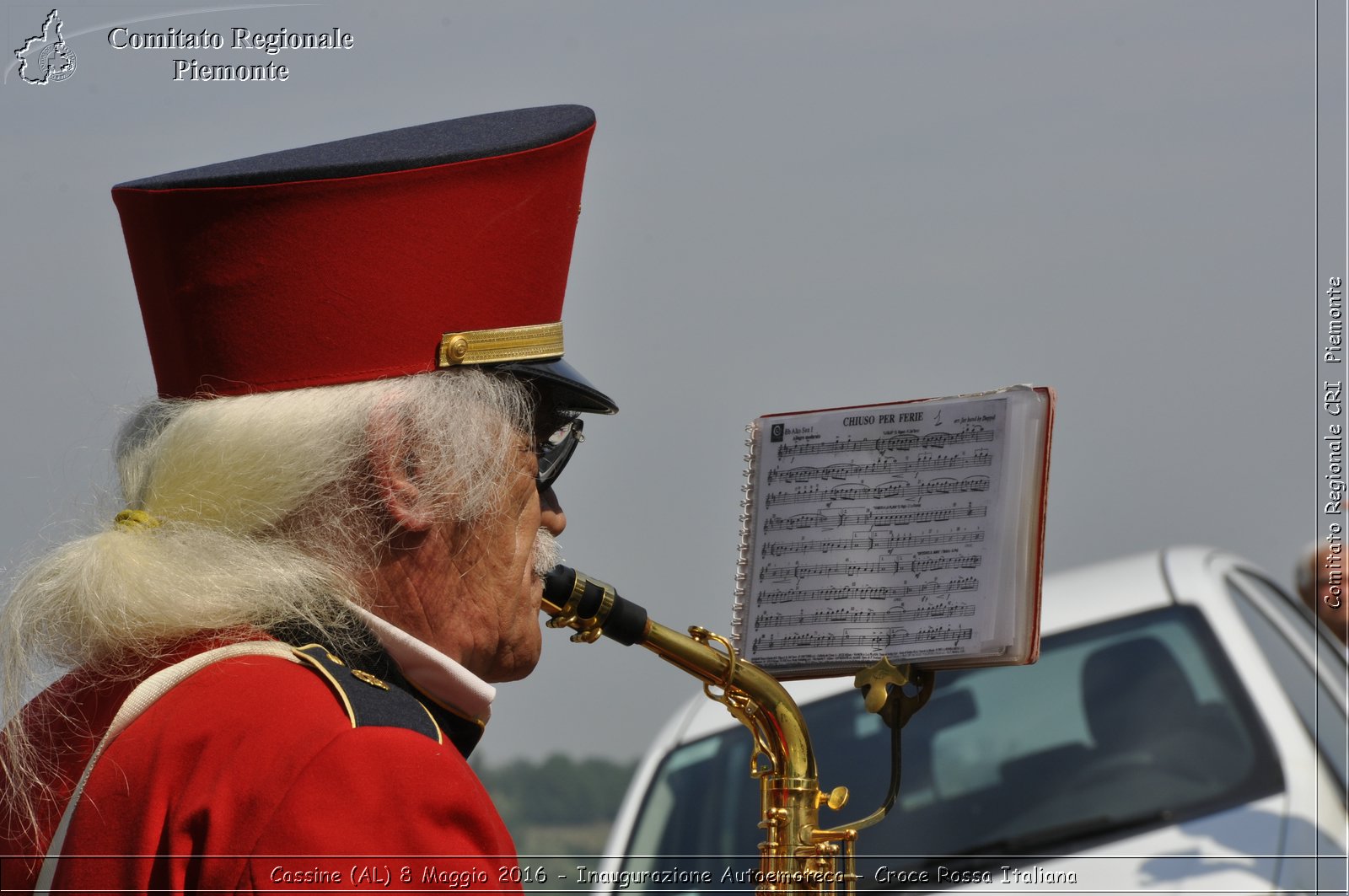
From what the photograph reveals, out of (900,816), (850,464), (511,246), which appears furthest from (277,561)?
(900,816)

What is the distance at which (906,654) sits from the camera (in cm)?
242

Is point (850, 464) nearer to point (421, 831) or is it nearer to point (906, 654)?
Answer: point (906, 654)

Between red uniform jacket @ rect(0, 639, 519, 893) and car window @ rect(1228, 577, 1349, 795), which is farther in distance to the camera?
car window @ rect(1228, 577, 1349, 795)

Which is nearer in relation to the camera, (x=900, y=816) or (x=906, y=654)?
(x=906, y=654)

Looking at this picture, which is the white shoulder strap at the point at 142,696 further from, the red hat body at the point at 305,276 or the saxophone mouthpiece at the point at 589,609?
the saxophone mouthpiece at the point at 589,609

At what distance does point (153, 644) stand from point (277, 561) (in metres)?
0.19

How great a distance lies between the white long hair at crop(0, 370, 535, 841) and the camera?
197cm

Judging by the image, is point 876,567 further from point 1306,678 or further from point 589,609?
point 1306,678

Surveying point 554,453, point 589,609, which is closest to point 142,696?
point 554,453

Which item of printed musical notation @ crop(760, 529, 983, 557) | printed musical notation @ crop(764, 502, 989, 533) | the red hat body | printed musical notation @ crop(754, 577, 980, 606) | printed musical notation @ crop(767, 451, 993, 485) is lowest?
printed musical notation @ crop(754, 577, 980, 606)

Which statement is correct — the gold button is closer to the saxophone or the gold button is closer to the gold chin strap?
the gold chin strap

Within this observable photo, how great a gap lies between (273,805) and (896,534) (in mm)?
1152

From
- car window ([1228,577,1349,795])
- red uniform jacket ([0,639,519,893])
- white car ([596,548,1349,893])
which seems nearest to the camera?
red uniform jacket ([0,639,519,893])

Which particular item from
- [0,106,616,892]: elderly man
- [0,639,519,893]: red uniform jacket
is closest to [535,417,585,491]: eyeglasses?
[0,106,616,892]: elderly man
